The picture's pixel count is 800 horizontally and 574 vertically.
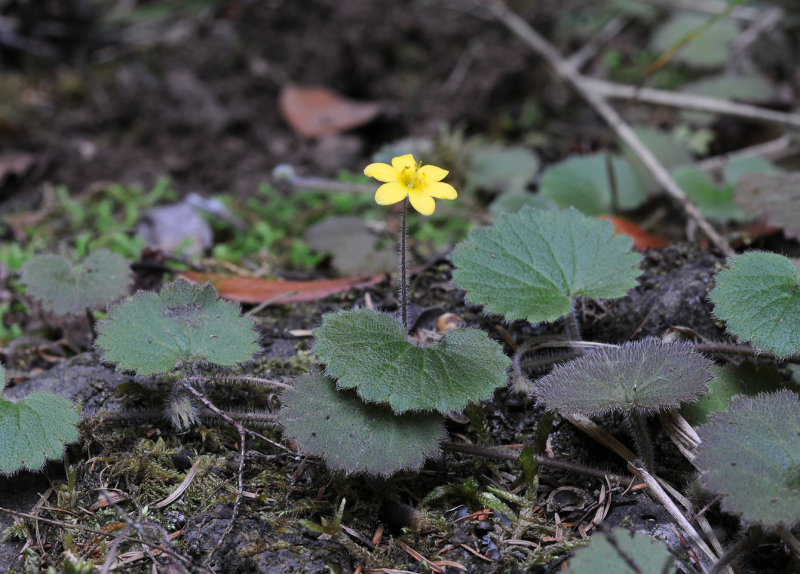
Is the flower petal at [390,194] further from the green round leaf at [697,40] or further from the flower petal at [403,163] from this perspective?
the green round leaf at [697,40]

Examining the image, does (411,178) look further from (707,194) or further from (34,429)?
(707,194)

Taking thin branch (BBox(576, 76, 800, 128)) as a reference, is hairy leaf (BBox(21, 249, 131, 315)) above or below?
below

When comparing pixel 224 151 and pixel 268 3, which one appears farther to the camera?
pixel 268 3

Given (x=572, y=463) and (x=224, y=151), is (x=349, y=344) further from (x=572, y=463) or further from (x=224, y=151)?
(x=224, y=151)

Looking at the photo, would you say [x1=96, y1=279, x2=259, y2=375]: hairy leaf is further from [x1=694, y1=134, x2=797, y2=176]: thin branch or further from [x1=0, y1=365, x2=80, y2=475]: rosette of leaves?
[x1=694, y1=134, x2=797, y2=176]: thin branch

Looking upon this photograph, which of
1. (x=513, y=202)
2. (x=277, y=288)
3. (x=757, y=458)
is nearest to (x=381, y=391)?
(x=757, y=458)

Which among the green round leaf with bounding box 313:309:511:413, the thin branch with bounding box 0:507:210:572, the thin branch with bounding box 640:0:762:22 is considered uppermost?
the thin branch with bounding box 640:0:762:22

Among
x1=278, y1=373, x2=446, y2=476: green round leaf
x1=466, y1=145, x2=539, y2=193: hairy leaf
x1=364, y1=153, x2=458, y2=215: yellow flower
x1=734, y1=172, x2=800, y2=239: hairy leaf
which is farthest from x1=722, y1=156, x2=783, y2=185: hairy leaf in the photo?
x1=278, y1=373, x2=446, y2=476: green round leaf

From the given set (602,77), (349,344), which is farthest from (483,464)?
(602,77)
